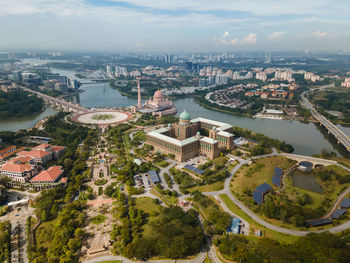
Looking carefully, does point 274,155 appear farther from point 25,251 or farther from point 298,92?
point 298,92

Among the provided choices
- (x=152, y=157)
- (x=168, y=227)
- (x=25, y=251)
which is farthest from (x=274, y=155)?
(x=25, y=251)

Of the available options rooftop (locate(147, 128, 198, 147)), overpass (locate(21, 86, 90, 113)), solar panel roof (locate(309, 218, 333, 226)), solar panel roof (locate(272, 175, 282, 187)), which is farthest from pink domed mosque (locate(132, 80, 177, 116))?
solar panel roof (locate(309, 218, 333, 226))

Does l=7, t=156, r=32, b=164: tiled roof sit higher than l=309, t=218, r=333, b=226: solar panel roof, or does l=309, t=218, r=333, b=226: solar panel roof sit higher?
l=7, t=156, r=32, b=164: tiled roof

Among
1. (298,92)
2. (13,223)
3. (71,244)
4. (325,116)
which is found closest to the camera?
(71,244)

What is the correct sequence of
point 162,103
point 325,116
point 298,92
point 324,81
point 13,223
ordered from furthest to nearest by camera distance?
point 324,81 < point 298,92 < point 162,103 < point 325,116 < point 13,223

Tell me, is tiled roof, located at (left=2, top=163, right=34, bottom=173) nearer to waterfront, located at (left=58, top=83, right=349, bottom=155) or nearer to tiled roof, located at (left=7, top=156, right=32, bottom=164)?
tiled roof, located at (left=7, top=156, right=32, bottom=164)

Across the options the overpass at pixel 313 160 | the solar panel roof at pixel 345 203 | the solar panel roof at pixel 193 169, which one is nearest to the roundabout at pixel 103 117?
the solar panel roof at pixel 193 169

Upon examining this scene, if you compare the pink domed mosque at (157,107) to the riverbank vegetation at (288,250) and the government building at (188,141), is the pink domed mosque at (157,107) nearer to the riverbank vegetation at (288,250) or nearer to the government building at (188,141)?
the government building at (188,141)
